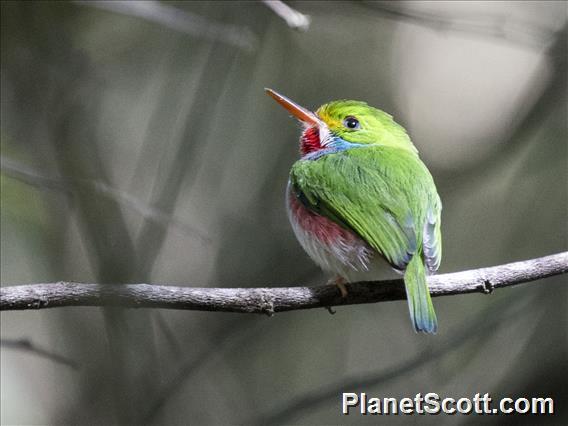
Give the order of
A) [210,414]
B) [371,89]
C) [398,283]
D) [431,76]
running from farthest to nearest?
[431,76] → [371,89] → [210,414] → [398,283]

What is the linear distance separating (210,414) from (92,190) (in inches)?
52.4

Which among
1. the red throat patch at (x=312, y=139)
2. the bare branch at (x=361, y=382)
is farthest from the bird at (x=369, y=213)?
the bare branch at (x=361, y=382)

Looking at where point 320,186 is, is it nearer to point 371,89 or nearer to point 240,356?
point 240,356

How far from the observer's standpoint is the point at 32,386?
4160 mm

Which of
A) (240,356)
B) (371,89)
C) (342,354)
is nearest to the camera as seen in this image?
(240,356)

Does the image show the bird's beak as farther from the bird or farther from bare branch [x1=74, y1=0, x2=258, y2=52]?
bare branch [x1=74, y1=0, x2=258, y2=52]

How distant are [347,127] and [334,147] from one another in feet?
0.32


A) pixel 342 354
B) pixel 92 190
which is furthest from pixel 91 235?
pixel 342 354

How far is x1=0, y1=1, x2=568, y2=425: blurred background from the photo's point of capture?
3141 millimetres

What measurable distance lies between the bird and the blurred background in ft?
1.51

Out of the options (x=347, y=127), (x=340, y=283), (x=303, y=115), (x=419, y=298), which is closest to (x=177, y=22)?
(x=303, y=115)

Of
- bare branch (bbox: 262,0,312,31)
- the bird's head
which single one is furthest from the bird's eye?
bare branch (bbox: 262,0,312,31)

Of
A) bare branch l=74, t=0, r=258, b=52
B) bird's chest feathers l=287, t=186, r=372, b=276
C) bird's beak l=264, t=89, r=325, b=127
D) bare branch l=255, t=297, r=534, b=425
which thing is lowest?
bare branch l=255, t=297, r=534, b=425

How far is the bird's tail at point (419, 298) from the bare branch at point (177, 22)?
1.17 metres
